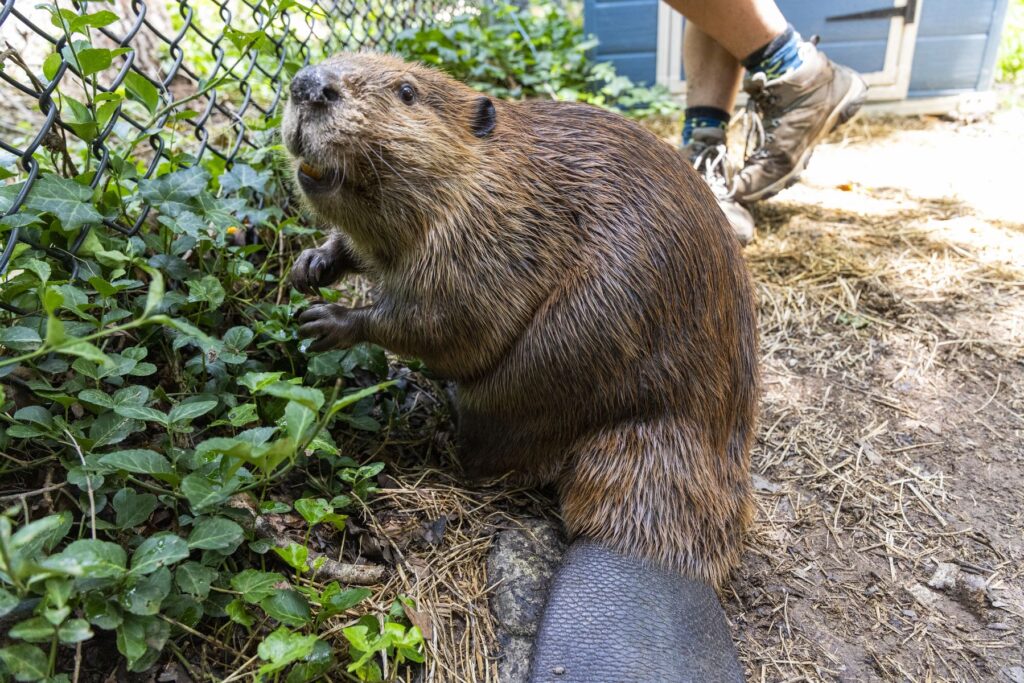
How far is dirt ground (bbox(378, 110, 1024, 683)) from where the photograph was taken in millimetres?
1929

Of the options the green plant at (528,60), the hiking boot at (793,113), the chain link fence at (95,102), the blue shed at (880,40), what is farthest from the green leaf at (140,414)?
the blue shed at (880,40)

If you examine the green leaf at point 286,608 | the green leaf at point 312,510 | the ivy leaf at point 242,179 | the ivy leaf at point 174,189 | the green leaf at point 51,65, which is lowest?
the green leaf at point 286,608

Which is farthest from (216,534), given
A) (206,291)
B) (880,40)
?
(880,40)

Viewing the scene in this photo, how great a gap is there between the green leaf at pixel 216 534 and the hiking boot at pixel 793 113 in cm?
318

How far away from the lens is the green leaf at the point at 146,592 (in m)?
1.37

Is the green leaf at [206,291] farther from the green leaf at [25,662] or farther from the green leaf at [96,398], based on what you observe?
the green leaf at [25,662]

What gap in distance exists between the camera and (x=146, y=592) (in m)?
1.39

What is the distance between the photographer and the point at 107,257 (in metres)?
1.87

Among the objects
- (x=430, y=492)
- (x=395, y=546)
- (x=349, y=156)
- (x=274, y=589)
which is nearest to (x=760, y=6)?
(x=349, y=156)

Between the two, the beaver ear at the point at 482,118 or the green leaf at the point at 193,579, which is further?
the beaver ear at the point at 482,118

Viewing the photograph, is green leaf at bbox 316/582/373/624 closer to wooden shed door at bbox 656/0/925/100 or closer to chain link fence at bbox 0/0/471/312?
chain link fence at bbox 0/0/471/312

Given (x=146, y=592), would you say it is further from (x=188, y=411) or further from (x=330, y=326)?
(x=330, y=326)

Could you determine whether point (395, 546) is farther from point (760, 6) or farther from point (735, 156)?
point (735, 156)

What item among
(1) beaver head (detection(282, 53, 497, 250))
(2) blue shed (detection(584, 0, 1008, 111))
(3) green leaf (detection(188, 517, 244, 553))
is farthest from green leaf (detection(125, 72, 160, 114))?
(2) blue shed (detection(584, 0, 1008, 111))
